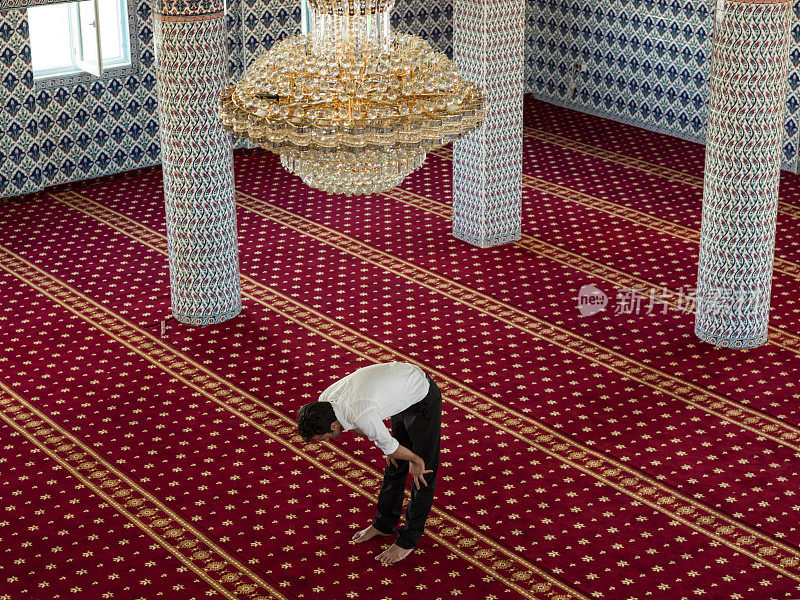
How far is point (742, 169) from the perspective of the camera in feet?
21.4

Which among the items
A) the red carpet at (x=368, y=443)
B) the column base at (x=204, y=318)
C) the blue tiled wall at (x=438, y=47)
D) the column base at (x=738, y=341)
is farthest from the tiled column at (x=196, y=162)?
the blue tiled wall at (x=438, y=47)

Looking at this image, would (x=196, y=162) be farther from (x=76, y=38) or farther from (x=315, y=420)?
(x=76, y=38)

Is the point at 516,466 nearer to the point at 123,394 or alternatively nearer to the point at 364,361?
the point at 364,361

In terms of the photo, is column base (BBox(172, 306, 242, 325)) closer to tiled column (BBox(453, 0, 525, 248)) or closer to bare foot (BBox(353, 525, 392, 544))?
tiled column (BBox(453, 0, 525, 248))

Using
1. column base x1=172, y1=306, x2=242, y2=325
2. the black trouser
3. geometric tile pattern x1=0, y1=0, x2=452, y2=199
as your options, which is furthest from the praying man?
geometric tile pattern x1=0, y1=0, x2=452, y2=199

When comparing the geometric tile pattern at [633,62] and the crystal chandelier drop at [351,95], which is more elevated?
the crystal chandelier drop at [351,95]

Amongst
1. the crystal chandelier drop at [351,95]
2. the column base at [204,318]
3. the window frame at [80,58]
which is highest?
the crystal chandelier drop at [351,95]

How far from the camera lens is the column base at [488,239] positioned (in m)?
8.36

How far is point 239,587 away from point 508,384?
213 cm

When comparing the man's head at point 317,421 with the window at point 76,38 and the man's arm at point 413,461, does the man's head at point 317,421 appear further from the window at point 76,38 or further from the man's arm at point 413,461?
the window at point 76,38

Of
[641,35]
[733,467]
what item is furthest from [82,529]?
[641,35]

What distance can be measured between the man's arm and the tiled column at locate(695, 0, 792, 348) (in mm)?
2729

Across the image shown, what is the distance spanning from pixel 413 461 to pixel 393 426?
9.0 inches

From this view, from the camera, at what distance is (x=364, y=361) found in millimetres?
6691
